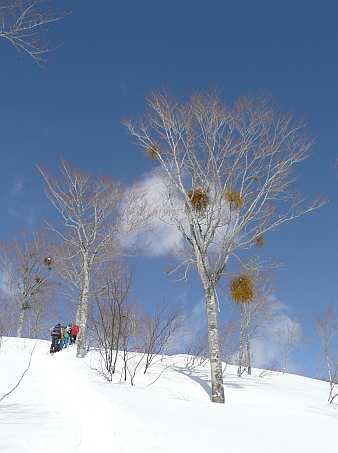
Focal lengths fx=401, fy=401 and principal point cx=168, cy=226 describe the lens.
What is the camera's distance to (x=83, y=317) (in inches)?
680

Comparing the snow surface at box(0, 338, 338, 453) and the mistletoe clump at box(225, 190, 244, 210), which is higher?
the mistletoe clump at box(225, 190, 244, 210)

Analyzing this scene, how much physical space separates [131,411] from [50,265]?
1886 cm

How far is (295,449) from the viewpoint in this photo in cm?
438

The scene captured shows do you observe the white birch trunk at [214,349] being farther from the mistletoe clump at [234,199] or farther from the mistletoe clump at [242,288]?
the mistletoe clump at [234,199]

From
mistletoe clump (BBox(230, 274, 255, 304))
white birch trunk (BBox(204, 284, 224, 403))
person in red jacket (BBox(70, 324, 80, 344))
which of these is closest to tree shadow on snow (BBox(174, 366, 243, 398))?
white birch trunk (BBox(204, 284, 224, 403))

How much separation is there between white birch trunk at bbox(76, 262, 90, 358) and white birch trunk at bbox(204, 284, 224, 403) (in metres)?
7.21

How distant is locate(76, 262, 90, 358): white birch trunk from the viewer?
16.3m

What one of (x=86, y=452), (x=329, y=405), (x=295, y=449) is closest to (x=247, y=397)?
(x=329, y=405)

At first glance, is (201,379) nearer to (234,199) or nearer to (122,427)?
(234,199)

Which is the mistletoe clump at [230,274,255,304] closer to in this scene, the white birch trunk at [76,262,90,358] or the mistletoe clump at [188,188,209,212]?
the mistletoe clump at [188,188,209,212]

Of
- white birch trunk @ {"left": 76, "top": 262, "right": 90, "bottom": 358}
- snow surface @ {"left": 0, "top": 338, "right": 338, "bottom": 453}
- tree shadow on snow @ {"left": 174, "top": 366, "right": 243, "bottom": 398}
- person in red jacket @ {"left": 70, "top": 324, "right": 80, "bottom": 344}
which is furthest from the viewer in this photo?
person in red jacket @ {"left": 70, "top": 324, "right": 80, "bottom": 344}

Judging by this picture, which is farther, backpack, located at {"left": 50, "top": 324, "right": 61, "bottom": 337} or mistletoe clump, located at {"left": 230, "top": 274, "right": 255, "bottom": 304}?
backpack, located at {"left": 50, "top": 324, "right": 61, "bottom": 337}

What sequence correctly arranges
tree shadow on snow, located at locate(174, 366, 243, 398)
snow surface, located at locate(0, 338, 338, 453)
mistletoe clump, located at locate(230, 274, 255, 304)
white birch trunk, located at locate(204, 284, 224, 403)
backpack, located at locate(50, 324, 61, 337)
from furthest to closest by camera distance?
backpack, located at locate(50, 324, 61, 337), tree shadow on snow, located at locate(174, 366, 243, 398), mistletoe clump, located at locate(230, 274, 255, 304), white birch trunk, located at locate(204, 284, 224, 403), snow surface, located at locate(0, 338, 338, 453)

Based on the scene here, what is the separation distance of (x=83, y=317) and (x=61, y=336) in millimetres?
1827
